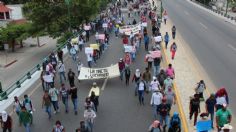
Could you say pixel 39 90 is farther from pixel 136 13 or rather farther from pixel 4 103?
pixel 136 13

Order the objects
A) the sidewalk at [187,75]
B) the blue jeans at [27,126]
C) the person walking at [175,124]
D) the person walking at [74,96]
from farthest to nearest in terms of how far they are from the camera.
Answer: the sidewalk at [187,75]
the person walking at [74,96]
the blue jeans at [27,126]
the person walking at [175,124]

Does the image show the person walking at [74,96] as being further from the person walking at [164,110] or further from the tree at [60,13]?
the tree at [60,13]

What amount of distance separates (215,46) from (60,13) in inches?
923

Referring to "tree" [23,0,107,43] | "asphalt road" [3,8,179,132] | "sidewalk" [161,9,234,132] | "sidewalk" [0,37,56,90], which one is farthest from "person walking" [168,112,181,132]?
"sidewalk" [0,37,56,90]

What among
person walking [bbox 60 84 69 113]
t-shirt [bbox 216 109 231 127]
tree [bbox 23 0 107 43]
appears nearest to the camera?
t-shirt [bbox 216 109 231 127]

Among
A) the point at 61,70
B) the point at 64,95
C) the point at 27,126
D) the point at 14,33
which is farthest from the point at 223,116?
the point at 14,33

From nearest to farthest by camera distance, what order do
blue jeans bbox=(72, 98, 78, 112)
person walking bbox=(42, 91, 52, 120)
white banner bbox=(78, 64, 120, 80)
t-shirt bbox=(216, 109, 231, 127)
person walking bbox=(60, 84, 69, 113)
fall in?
t-shirt bbox=(216, 109, 231, 127)
person walking bbox=(42, 91, 52, 120)
person walking bbox=(60, 84, 69, 113)
blue jeans bbox=(72, 98, 78, 112)
white banner bbox=(78, 64, 120, 80)

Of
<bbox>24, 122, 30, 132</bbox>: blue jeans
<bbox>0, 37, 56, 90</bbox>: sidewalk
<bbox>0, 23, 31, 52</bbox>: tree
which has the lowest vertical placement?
<bbox>0, 37, 56, 90</bbox>: sidewalk

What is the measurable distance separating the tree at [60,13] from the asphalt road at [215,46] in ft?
39.6

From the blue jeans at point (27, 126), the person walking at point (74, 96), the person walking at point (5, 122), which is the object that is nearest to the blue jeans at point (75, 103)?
the person walking at point (74, 96)

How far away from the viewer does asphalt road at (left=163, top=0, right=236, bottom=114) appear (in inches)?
999

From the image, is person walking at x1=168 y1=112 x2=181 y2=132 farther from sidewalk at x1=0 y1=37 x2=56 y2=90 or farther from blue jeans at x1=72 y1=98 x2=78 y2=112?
sidewalk at x1=0 y1=37 x2=56 y2=90

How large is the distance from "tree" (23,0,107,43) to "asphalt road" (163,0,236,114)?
39.6ft

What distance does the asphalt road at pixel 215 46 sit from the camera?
25384 millimetres
